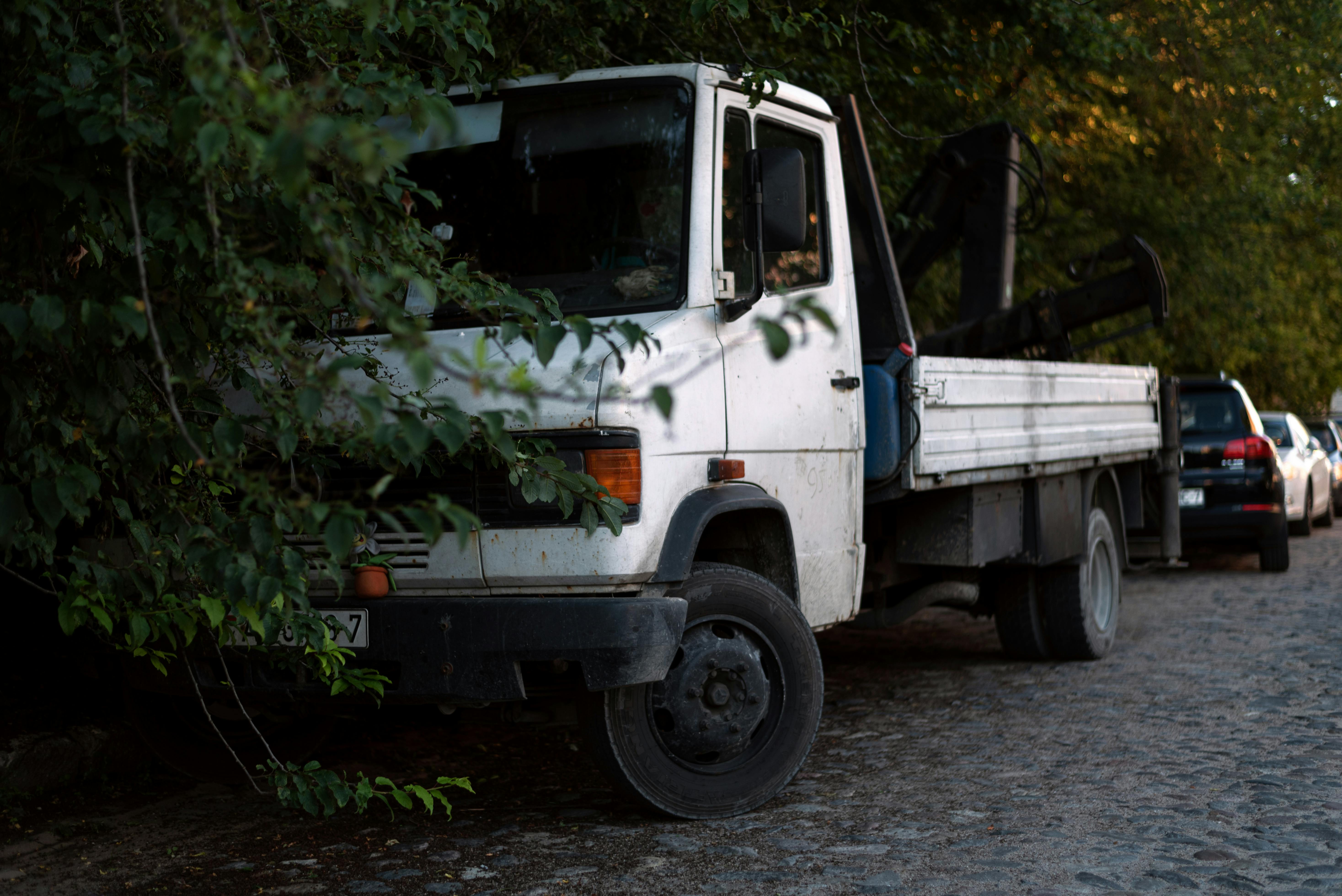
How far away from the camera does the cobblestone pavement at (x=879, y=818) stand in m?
4.22

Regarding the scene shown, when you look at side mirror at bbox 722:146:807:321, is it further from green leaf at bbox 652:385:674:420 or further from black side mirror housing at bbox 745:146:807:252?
green leaf at bbox 652:385:674:420

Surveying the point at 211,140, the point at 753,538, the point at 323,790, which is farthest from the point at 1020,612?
the point at 211,140

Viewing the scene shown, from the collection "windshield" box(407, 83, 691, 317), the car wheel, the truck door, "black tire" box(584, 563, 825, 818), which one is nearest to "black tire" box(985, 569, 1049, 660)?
the car wheel

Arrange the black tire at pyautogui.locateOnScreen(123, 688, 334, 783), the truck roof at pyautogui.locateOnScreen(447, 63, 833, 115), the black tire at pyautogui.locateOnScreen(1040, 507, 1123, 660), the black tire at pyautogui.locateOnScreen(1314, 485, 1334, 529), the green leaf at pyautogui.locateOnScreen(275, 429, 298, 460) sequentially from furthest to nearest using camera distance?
the black tire at pyautogui.locateOnScreen(1314, 485, 1334, 529), the black tire at pyautogui.locateOnScreen(1040, 507, 1123, 660), the black tire at pyautogui.locateOnScreen(123, 688, 334, 783), the truck roof at pyautogui.locateOnScreen(447, 63, 833, 115), the green leaf at pyautogui.locateOnScreen(275, 429, 298, 460)

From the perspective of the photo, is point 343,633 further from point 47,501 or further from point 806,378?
point 806,378

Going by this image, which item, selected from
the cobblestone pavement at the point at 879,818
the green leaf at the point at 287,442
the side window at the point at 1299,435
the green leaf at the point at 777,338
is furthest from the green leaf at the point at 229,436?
the side window at the point at 1299,435

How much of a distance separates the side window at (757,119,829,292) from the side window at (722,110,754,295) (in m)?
0.12

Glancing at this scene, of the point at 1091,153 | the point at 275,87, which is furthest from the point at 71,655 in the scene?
the point at 1091,153

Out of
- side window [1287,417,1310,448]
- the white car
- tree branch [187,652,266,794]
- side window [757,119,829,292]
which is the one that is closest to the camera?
tree branch [187,652,266,794]

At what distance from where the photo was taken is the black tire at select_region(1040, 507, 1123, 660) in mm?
8000

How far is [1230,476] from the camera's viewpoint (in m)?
13.2

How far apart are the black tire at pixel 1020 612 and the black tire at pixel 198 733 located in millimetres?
4103

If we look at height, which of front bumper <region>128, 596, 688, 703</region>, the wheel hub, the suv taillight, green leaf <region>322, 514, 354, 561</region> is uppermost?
the suv taillight

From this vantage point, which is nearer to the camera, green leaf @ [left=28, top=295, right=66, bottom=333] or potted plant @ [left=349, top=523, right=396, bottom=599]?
green leaf @ [left=28, top=295, right=66, bottom=333]
